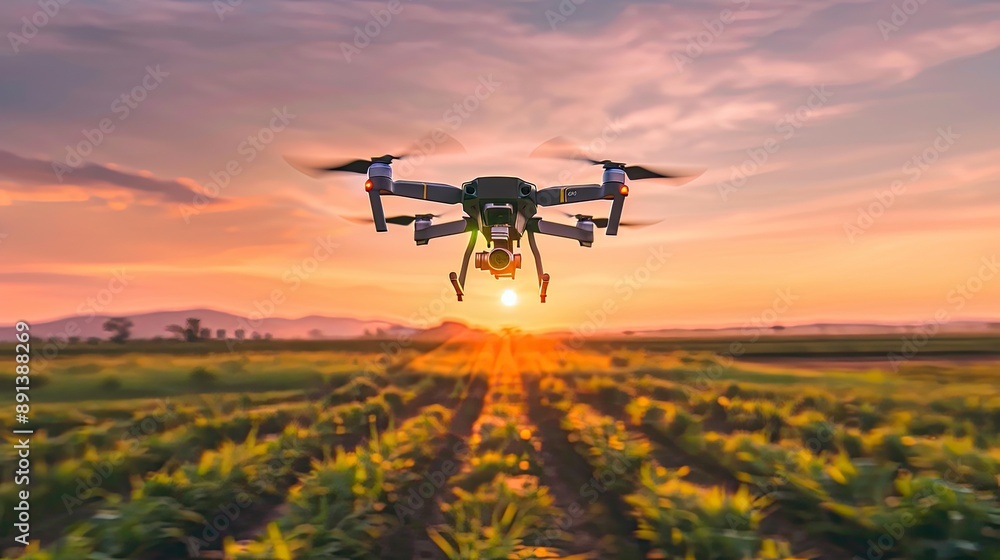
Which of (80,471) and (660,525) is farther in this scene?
(80,471)

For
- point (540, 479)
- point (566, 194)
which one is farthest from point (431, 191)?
point (540, 479)

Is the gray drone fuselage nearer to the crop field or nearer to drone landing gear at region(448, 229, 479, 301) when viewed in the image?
drone landing gear at region(448, 229, 479, 301)

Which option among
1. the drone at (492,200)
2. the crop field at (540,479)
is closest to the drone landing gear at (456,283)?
the drone at (492,200)

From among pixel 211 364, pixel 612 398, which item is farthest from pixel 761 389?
pixel 211 364

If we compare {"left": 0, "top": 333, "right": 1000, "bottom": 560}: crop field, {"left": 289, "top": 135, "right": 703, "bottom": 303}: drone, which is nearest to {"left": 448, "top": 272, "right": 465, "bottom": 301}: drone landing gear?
{"left": 289, "top": 135, "right": 703, "bottom": 303}: drone

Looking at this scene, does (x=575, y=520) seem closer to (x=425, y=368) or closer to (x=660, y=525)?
(x=660, y=525)
